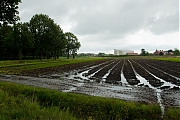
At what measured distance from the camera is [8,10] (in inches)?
1093

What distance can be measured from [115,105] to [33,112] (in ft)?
13.5

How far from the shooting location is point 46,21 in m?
61.3

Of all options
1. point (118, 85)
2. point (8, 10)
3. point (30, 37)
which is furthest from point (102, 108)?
point (30, 37)

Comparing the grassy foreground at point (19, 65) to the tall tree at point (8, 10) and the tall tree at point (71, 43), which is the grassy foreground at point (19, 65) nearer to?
the tall tree at point (8, 10)

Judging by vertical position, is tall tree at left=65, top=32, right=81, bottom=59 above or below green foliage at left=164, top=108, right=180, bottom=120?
above

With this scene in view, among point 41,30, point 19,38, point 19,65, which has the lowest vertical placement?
point 19,65

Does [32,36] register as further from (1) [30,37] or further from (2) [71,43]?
(2) [71,43]

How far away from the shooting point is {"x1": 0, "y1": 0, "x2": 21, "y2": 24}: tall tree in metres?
27.1

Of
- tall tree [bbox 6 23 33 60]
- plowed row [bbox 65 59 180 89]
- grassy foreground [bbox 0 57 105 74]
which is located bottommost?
plowed row [bbox 65 59 180 89]

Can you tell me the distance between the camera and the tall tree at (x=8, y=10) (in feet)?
88.9

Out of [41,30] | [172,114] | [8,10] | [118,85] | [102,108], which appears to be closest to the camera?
[172,114]

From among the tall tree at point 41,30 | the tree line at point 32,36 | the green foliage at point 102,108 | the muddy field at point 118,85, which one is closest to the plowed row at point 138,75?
the muddy field at point 118,85

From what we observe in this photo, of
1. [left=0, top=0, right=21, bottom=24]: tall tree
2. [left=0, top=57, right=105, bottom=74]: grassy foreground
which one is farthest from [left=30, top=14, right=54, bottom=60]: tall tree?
[left=0, top=0, right=21, bottom=24]: tall tree

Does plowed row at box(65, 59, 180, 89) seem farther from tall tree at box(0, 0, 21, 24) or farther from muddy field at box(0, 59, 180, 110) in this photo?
tall tree at box(0, 0, 21, 24)
